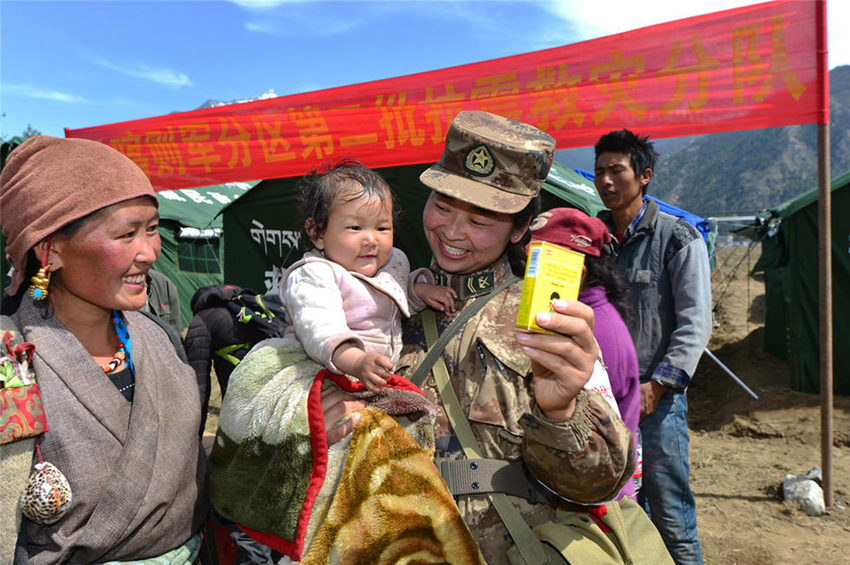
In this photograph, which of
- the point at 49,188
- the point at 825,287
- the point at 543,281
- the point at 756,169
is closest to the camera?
the point at 543,281

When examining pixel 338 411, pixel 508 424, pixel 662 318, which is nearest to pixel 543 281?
pixel 508 424

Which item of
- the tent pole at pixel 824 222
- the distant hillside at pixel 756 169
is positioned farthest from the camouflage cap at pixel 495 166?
the distant hillside at pixel 756 169

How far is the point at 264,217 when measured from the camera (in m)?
6.85

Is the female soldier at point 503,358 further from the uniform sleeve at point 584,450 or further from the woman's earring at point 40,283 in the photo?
the woman's earring at point 40,283

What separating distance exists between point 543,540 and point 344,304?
3.07 ft

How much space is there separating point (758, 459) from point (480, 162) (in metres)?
6.62

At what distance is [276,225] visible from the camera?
678 centimetres

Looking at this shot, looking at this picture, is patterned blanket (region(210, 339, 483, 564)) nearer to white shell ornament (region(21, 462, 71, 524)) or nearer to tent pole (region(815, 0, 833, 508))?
white shell ornament (region(21, 462, 71, 524))

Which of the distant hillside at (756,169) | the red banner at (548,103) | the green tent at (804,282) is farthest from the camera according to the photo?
the distant hillside at (756,169)

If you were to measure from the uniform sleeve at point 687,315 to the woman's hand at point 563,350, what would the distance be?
7.25 feet

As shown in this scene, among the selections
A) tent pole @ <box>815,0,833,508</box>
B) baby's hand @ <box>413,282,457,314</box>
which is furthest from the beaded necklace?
tent pole @ <box>815,0,833,508</box>

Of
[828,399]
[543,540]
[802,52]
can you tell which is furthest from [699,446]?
[543,540]

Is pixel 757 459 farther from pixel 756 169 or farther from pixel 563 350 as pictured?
pixel 756 169

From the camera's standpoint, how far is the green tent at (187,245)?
1309 cm
